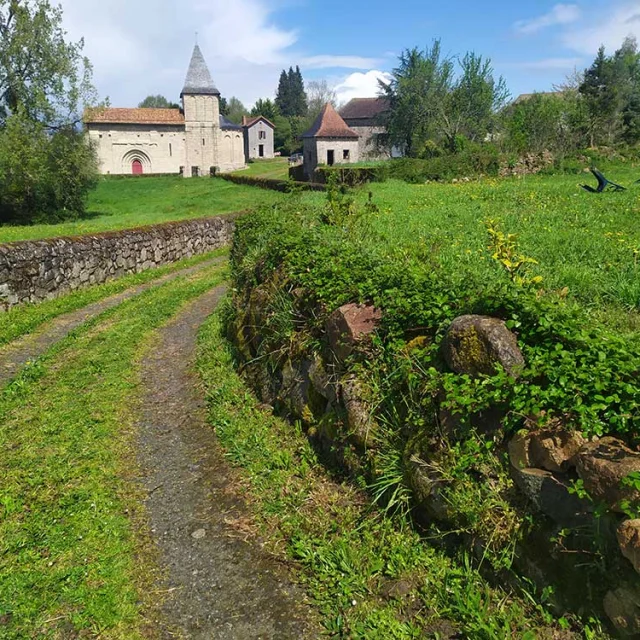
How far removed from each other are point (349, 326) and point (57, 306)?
8.39 metres

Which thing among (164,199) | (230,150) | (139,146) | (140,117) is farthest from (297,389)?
(140,117)

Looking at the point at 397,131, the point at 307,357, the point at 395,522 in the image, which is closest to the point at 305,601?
the point at 395,522

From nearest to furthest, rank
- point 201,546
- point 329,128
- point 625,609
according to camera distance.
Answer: point 625,609 < point 201,546 < point 329,128

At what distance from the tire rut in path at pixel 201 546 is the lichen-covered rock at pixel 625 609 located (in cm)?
158

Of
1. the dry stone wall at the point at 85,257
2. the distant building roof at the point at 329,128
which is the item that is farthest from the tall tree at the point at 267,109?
the dry stone wall at the point at 85,257

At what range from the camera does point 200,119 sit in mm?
66312

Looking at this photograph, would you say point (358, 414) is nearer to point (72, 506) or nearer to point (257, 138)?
point (72, 506)

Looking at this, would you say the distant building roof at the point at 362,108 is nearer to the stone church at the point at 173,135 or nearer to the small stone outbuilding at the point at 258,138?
the stone church at the point at 173,135

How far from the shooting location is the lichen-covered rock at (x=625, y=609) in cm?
240

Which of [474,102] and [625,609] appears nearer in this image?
Result: [625,609]

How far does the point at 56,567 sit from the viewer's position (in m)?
3.69

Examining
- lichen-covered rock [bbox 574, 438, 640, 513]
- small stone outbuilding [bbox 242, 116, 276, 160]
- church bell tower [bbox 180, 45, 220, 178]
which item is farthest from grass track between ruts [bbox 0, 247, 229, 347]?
small stone outbuilding [bbox 242, 116, 276, 160]

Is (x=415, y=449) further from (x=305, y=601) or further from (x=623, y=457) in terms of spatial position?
(x=623, y=457)

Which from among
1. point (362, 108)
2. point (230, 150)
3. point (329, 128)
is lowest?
point (230, 150)
